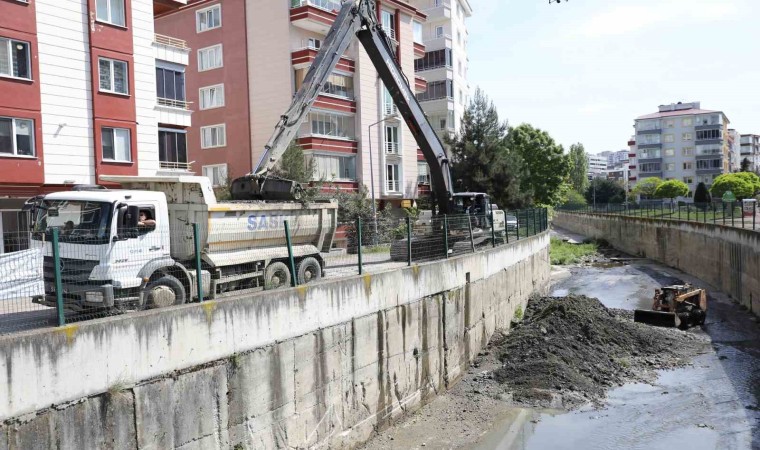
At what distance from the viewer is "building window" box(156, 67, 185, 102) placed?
27.3 m

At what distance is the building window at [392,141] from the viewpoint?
43.0m

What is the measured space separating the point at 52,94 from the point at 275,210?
13749 mm

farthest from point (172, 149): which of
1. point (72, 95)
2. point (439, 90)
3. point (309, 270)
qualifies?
point (439, 90)

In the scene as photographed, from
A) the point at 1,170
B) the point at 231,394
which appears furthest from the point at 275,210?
the point at 1,170

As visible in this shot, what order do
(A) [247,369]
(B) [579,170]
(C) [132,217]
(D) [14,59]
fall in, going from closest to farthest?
1. (A) [247,369]
2. (C) [132,217]
3. (D) [14,59]
4. (B) [579,170]

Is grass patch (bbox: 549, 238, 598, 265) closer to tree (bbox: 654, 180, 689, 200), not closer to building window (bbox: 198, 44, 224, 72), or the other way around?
tree (bbox: 654, 180, 689, 200)

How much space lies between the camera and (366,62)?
40.6 meters

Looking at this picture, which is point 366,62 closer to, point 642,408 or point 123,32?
point 123,32

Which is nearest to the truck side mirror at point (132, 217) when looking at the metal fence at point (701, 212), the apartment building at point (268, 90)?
the apartment building at point (268, 90)

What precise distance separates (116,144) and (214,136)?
15.3 m

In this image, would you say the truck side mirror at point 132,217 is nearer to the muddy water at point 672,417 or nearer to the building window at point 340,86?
the muddy water at point 672,417

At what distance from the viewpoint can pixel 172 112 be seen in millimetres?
27281

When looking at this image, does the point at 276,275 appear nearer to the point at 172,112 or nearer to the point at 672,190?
the point at 172,112

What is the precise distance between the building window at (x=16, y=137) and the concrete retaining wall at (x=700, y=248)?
2788 centimetres
